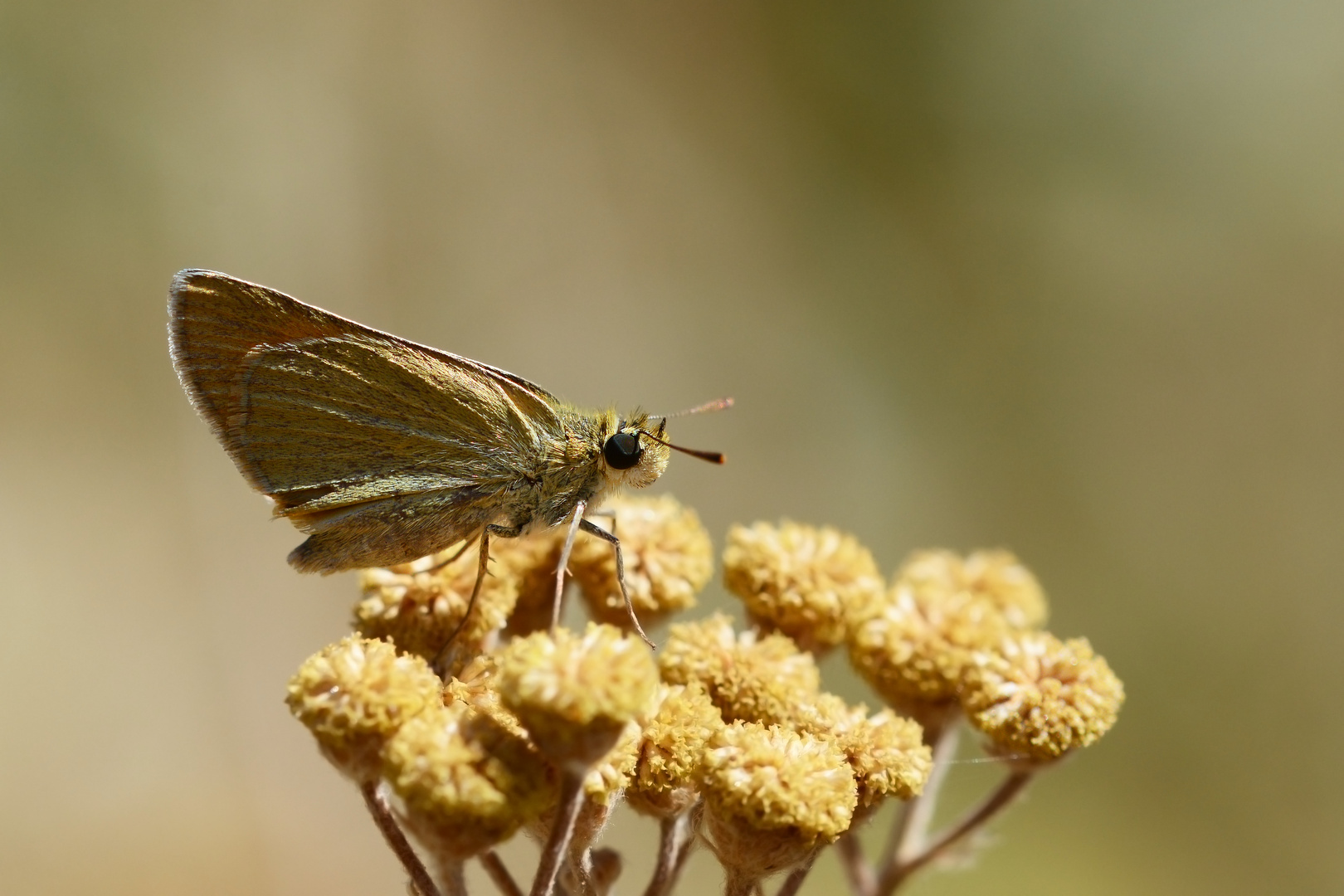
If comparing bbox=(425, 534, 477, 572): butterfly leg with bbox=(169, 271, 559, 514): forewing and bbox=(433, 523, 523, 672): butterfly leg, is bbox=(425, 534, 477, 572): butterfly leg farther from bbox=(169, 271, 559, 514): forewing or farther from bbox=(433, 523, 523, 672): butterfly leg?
bbox=(169, 271, 559, 514): forewing

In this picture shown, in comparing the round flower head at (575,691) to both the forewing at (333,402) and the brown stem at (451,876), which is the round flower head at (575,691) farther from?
the forewing at (333,402)

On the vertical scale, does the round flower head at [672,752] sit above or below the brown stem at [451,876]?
above

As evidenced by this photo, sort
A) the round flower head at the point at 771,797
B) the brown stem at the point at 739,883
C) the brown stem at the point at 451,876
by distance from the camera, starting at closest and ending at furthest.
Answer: the brown stem at the point at 451,876 → the round flower head at the point at 771,797 → the brown stem at the point at 739,883

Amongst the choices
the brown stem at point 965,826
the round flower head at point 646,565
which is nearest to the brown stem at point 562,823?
the round flower head at point 646,565

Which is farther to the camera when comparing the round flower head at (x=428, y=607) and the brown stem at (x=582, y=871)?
the round flower head at (x=428, y=607)

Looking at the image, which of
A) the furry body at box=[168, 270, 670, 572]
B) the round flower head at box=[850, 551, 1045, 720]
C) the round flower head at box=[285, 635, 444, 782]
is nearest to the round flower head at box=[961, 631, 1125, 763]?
the round flower head at box=[850, 551, 1045, 720]

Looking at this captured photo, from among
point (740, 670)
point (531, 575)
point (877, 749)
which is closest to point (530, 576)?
point (531, 575)
